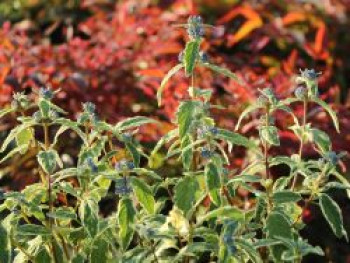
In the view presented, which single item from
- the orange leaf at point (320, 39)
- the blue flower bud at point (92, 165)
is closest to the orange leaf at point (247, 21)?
the orange leaf at point (320, 39)

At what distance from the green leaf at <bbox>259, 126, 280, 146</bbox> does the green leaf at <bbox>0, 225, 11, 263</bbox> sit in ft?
2.32

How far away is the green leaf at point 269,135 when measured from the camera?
94.0 inches

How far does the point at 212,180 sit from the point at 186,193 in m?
0.08

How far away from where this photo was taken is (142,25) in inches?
180

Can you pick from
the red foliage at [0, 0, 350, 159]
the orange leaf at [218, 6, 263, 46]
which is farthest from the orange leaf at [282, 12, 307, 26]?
the orange leaf at [218, 6, 263, 46]

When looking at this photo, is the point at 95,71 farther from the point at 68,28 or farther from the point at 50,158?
the point at 50,158

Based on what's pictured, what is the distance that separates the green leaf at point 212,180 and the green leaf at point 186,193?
0.18 ft

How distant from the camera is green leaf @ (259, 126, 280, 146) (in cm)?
239

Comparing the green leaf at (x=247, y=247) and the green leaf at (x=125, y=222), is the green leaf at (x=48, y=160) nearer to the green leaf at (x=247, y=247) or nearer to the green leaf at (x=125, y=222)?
the green leaf at (x=125, y=222)

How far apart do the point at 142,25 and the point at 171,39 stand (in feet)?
0.84

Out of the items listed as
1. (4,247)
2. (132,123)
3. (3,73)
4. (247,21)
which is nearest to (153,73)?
(3,73)

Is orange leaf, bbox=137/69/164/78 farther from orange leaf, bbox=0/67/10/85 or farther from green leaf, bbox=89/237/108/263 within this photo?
green leaf, bbox=89/237/108/263

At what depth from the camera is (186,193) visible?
2389mm

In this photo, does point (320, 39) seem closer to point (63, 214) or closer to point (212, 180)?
point (212, 180)
